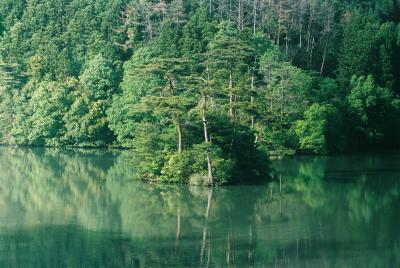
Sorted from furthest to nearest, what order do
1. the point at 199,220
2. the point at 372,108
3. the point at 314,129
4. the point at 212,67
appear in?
1. the point at 372,108
2. the point at 314,129
3. the point at 212,67
4. the point at 199,220

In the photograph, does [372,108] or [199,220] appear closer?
[199,220]

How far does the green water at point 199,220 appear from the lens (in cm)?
2231

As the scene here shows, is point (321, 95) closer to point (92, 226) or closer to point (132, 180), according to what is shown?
Answer: point (132, 180)

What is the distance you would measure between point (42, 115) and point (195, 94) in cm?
2693

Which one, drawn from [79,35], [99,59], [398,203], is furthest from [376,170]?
[79,35]

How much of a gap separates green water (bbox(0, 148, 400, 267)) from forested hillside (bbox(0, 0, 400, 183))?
4.07 m

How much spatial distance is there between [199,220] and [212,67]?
16453mm

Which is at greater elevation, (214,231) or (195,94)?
(195,94)

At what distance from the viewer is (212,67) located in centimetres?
4281

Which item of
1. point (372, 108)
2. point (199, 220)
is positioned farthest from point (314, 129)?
point (199, 220)

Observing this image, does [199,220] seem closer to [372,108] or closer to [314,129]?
[314,129]

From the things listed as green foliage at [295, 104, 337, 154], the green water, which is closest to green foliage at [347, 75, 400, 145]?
green foliage at [295, 104, 337, 154]

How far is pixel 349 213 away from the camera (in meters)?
29.7

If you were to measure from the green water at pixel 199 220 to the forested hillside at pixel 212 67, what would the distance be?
4.07m
